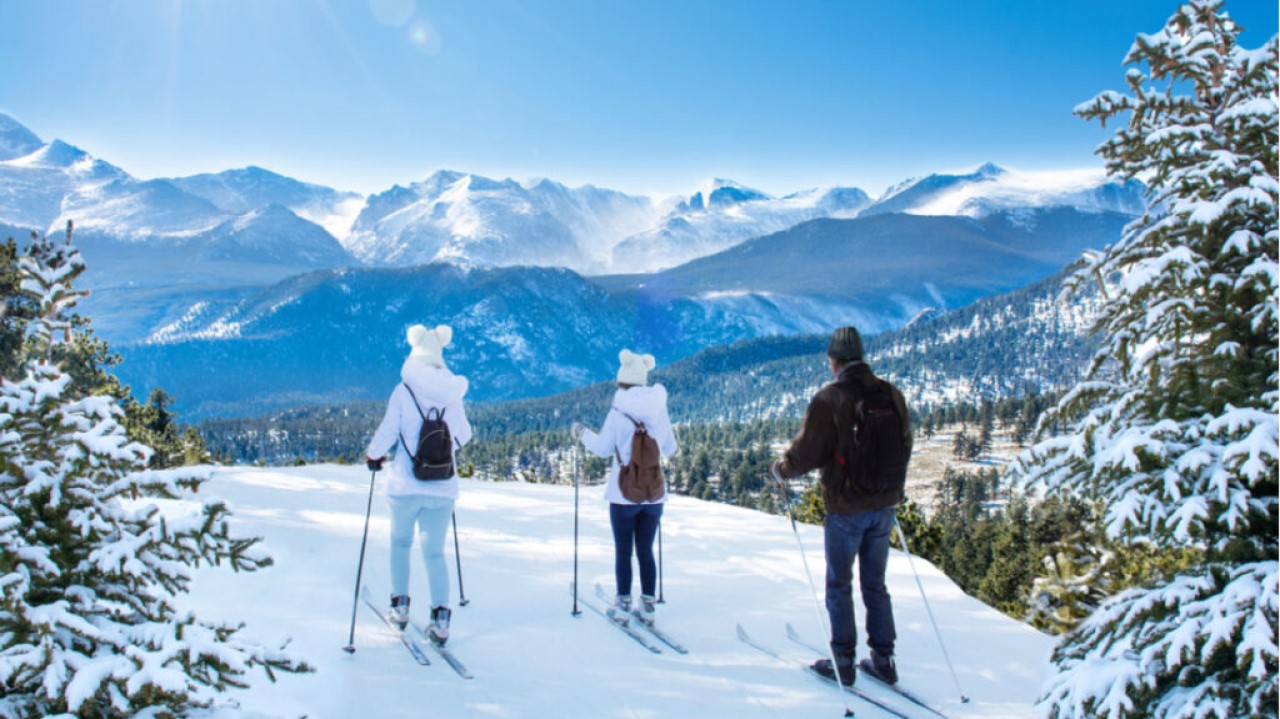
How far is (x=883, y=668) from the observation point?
20.2ft

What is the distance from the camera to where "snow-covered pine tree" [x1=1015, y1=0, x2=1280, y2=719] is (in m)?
4.00

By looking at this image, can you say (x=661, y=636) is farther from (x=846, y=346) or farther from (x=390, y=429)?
(x=846, y=346)

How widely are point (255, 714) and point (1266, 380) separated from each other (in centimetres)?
567

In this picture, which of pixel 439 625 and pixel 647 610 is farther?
pixel 647 610

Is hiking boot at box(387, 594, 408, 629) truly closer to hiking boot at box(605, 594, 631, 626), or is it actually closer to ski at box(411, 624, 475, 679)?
ski at box(411, 624, 475, 679)

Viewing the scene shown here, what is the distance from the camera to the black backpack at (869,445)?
5660 mm

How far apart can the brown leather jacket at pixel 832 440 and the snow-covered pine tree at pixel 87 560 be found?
366cm

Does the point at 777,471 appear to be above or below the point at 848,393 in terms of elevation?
below

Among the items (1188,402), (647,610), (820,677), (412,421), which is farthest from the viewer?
(647,610)

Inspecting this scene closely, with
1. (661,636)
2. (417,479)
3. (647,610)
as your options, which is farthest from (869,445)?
(417,479)

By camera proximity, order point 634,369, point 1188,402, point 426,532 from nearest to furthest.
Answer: point 1188,402
point 426,532
point 634,369

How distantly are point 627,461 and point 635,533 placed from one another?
751 millimetres

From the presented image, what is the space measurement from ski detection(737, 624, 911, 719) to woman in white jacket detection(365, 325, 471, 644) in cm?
276

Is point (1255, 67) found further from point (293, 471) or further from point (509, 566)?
point (293, 471)
